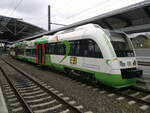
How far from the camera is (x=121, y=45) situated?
7.12 metres

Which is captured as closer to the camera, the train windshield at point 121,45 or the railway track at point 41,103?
the railway track at point 41,103

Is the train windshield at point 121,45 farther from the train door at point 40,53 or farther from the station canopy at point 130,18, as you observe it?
the train door at point 40,53

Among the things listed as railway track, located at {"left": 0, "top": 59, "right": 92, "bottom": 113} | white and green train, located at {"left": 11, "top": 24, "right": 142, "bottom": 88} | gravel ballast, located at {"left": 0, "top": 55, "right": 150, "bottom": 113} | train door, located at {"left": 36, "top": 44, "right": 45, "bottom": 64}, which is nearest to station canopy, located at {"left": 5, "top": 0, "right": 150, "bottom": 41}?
white and green train, located at {"left": 11, "top": 24, "right": 142, "bottom": 88}

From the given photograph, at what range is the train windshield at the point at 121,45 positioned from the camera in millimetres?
6622

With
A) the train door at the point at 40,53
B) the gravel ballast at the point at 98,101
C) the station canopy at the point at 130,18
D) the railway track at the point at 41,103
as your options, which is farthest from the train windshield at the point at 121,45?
the train door at the point at 40,53

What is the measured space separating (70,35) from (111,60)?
3.85 metres

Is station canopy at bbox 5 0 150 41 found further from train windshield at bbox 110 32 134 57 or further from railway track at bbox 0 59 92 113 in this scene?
railway track at bbox 0 59 92 113

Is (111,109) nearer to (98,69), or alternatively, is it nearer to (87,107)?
(87,107)

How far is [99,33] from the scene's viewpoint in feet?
22.0

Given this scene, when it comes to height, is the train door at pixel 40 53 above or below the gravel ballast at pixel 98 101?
above

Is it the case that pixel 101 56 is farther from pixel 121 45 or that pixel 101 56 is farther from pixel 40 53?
pixel 40 53

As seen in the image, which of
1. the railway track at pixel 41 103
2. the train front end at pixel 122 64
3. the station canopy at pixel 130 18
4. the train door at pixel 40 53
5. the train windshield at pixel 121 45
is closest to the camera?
the railway track at pixel 41 103

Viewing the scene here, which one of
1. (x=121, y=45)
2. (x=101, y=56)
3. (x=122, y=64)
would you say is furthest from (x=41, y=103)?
(x=121, y=45)

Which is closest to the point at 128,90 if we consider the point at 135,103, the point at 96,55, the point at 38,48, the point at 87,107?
the point at 135,103
